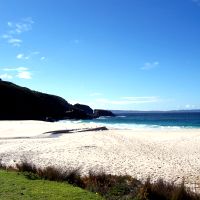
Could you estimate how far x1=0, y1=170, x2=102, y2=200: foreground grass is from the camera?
8.46m

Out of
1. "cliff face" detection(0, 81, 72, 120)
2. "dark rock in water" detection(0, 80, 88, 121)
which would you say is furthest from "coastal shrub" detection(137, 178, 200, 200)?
"cliff face" detection(0, 81, 72, 120)

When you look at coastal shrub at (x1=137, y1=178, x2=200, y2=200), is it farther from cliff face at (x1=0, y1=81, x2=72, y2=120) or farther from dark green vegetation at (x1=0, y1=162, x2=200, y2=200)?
cliff face at (x1=0, y1=81, x2=72, y2=120)

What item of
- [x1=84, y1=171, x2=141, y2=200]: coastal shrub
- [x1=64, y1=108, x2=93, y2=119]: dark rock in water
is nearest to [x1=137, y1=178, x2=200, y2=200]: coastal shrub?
[x1=84, y1=171, x2=141, y2=200]: coastal shrub

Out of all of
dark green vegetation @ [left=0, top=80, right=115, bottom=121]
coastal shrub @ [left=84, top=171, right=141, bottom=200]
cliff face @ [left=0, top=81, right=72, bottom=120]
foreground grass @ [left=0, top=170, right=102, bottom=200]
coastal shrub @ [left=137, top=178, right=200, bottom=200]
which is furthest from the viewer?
dark green vegetation @ [left=0, top=80, right=115, bottom=121]

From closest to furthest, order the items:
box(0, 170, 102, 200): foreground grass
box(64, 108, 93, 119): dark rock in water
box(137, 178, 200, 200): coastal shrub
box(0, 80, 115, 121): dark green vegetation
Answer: box(0, 170, 102, 200): foreground grass → box(137, 178, 200, 200): coastal shrub → box(0, 80, 115, 121): dark green vegetation → box(64, 108, 93, 119): dark rock in water

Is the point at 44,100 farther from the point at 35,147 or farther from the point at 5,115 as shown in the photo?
the point at 35,147

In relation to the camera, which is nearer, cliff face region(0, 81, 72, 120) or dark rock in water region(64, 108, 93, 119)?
cliff face region(0, 81, 72, 120)

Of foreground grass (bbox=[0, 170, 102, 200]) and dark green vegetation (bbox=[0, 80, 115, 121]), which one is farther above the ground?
dark green vegetation (bbox=[0, 80, 115, 121])

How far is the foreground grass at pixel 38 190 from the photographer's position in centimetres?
846

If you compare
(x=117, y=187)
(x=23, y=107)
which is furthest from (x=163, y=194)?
(x=23, y=107)

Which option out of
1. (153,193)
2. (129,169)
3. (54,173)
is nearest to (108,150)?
(129,169)

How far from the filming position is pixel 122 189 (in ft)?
31.1

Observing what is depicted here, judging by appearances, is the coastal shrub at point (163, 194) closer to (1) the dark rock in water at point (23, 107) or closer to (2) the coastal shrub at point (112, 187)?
(2) the coastal shrub at point (112, 187)

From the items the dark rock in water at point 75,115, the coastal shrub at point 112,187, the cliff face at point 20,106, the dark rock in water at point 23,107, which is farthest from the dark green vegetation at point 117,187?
the dark rock in water at point 75,115
